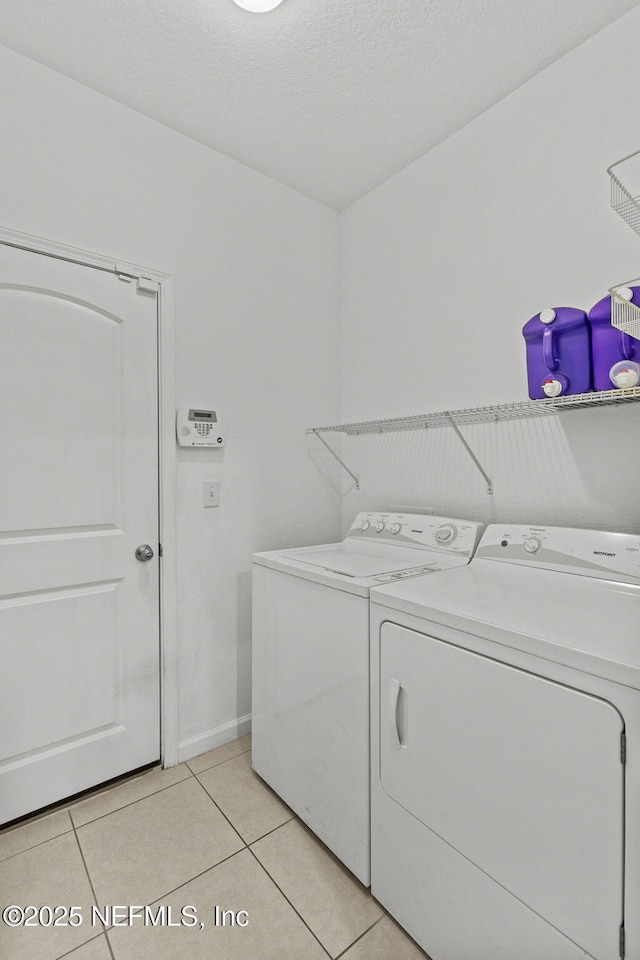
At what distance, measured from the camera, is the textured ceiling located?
1.46 meters

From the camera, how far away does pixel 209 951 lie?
3.85ft

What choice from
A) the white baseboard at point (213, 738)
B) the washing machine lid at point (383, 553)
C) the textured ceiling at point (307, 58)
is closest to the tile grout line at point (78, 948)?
the white baseboard at point (213, 738)

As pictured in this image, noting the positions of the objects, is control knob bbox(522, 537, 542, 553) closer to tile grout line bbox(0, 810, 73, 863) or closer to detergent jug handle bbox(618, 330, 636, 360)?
detergent jug handle bbox(618, 330, 636, 360)

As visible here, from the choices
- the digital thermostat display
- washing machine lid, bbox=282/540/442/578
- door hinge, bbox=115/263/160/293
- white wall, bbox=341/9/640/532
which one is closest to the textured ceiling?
white wall, bbox=341/9/640/532

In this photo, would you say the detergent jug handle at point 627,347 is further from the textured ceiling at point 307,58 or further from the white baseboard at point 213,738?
the white baseboard at point 213,738

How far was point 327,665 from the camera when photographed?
57.0 inches

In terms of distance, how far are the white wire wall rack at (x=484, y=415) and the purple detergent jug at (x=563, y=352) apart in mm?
58

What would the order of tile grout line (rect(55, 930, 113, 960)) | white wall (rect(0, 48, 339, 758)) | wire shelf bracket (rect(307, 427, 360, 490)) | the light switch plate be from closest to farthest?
tile grout line (rect(55, 930, 113, 960)), white wall (rect(0, 48, 339, 758)), the light switch plate, wire shelf bracket (rect(307, 427, 360, 490))

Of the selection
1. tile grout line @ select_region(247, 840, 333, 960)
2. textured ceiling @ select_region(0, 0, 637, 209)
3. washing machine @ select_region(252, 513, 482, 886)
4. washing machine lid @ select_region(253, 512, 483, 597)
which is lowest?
tile grout line @ select_region(247, 840, 333, 960)

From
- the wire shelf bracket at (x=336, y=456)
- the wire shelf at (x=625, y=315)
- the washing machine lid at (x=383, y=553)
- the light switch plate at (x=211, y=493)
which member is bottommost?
the washing machine lid at (x=383, y=553)

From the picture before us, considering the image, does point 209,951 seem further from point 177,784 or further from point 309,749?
point 177,784

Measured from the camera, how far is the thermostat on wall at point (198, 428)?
6.30 ft

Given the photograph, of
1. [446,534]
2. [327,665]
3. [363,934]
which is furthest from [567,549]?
[363,934]

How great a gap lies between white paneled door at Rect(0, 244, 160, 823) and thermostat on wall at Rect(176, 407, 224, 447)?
4.9 inches
